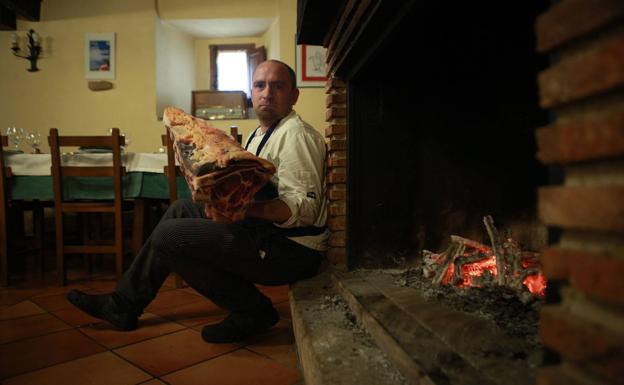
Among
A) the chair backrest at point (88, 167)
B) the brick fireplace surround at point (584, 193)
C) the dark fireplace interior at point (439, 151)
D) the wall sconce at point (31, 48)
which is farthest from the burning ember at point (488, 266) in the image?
the wall sconce at point (31, 48)

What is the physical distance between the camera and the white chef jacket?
1439 millimetres

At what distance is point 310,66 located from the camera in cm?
407

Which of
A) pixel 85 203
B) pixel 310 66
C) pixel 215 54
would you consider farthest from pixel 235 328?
pixel 215 54

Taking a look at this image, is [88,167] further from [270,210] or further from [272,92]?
[270,210]

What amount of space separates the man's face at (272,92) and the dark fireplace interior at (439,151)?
29 cm

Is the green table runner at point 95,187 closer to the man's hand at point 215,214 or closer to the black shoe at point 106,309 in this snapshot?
the black shoe at point 106,309

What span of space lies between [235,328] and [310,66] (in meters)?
3.12

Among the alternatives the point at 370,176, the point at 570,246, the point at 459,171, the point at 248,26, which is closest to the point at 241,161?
the point at 370,176

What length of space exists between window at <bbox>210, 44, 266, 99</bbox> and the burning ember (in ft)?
12.6

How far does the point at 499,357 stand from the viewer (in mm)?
727

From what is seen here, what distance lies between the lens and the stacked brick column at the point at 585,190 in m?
0.36

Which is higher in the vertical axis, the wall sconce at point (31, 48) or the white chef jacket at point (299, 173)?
the wall sconce at point (31, 48)

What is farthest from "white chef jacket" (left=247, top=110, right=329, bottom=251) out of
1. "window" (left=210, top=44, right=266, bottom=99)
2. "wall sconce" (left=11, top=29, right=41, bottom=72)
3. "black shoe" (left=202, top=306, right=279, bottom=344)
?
"wall sconce" (left=11, top=29, right=41, bottom=72)

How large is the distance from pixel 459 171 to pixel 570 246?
110 centimetres
